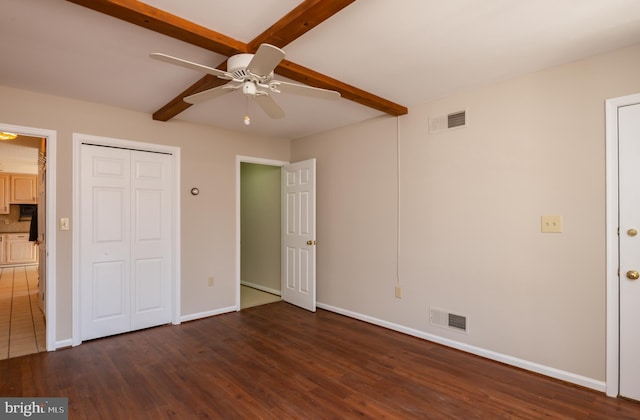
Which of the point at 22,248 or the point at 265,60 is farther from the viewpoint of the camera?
the point at 22,248

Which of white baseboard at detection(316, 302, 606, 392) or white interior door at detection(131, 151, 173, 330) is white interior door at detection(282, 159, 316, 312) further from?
white interior door at detection(131, 151, 173, 330)

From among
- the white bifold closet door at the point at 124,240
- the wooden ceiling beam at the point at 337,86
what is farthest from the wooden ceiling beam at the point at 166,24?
the white bifold closet door at the point at 124,240

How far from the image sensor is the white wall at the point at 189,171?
310cm

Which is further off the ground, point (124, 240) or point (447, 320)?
point (124, 240)

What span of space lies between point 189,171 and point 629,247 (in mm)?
4150

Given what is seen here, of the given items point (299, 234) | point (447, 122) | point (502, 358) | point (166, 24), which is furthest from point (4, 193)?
point (502, 358)

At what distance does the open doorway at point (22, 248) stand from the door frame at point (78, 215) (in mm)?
462

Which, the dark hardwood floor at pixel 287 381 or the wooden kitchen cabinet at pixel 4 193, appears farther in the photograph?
the wooden kitchen cabinet at pixel 4 193

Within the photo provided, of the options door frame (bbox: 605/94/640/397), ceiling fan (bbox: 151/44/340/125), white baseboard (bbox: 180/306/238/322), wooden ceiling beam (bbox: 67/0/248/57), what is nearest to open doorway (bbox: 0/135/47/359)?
white baseboard (bbox: 180/306/238/322)

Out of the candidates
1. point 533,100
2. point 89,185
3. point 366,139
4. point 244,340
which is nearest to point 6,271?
point 89,185

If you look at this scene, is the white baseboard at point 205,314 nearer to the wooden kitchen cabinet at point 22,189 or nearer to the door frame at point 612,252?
the door frame at point 612,252

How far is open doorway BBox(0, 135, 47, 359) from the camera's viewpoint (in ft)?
11.5

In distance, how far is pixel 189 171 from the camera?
3947 millimetres

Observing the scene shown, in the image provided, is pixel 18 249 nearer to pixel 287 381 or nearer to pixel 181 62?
pixel 287 381
